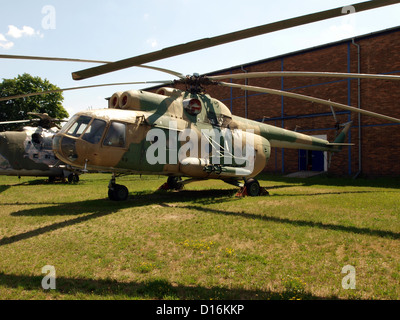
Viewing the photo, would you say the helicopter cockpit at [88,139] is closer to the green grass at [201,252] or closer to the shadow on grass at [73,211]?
the shadow on grass at [73,211]

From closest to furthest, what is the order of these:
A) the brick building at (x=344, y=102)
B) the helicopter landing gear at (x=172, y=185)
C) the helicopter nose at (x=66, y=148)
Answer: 1. the helicopter nose at (x=66, y=148)
2. the helicopter landing gear at (x=172, y=185)
3. the brick building at (x=344, y=102)

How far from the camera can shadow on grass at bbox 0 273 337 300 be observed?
3.78 m

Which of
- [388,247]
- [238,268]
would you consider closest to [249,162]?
[388,247]

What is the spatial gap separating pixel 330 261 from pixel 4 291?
4967 millimetres

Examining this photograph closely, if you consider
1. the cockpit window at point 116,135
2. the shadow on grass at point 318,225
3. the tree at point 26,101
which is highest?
the tree at point 26,101

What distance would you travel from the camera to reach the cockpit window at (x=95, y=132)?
9367 millimetres

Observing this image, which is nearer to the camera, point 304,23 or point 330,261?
point 304,23

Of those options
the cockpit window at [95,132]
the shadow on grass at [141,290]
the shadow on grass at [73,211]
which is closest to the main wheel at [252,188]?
the shadow on grass at [73,211]

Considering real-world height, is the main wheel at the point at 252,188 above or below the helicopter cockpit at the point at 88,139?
below

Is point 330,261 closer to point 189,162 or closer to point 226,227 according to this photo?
point 226,227

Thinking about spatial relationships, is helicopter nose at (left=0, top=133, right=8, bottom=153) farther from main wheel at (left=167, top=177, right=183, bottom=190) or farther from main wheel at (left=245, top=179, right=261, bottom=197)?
main wheel at (left=245, top=179, right=261, bottom=197)

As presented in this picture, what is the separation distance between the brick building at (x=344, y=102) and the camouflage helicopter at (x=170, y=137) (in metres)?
11.8

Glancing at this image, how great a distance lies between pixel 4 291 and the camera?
3.90 m
